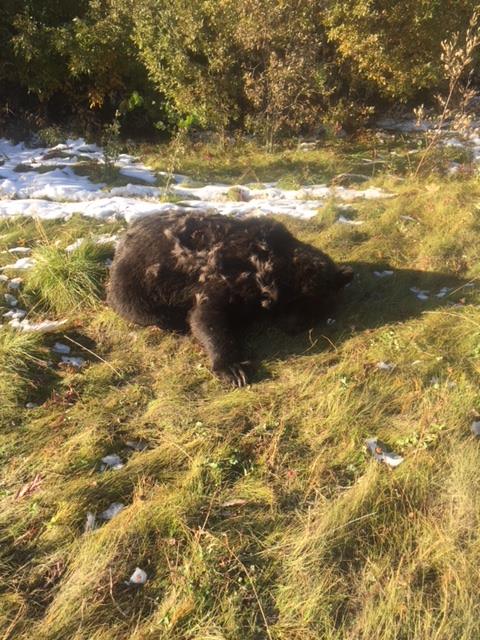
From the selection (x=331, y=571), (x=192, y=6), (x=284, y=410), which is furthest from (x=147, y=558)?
(x=192, y=6)

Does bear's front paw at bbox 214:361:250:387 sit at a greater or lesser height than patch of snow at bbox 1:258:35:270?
lesser

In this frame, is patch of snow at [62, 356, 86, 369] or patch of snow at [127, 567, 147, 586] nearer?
patch of snow at [127, 567, 147, 586]

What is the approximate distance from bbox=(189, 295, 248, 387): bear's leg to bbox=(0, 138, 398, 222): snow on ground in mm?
2243

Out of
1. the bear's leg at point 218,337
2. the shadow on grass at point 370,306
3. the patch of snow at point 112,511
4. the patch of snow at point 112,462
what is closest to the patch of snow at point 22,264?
the bear's leg at point 218,337

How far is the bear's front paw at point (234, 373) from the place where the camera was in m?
3.52

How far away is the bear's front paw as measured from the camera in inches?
138

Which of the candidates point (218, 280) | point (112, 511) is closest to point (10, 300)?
point (218, 280)

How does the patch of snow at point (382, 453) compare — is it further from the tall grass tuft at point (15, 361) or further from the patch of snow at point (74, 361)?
the tall grass tuft at point (15, 361)

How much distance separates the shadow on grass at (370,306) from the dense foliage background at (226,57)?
16.7 ft

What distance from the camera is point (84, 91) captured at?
10.1 metres

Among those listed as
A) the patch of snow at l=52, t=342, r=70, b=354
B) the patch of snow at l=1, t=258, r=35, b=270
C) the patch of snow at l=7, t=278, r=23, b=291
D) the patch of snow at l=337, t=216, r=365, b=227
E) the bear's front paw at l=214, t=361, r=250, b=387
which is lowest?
the bear's front paw at l=214, t=361, r=250, b=387

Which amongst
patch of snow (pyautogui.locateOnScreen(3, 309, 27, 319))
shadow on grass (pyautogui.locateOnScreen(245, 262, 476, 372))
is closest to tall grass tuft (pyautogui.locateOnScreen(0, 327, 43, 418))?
patch of snow (pyautogui.locateOnScreen(3, 309, 27, 319))

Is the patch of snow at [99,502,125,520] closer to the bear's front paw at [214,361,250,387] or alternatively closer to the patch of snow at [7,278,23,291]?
the bear's front paw at [214,361,250,387]

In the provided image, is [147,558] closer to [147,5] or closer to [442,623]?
[442,623]
